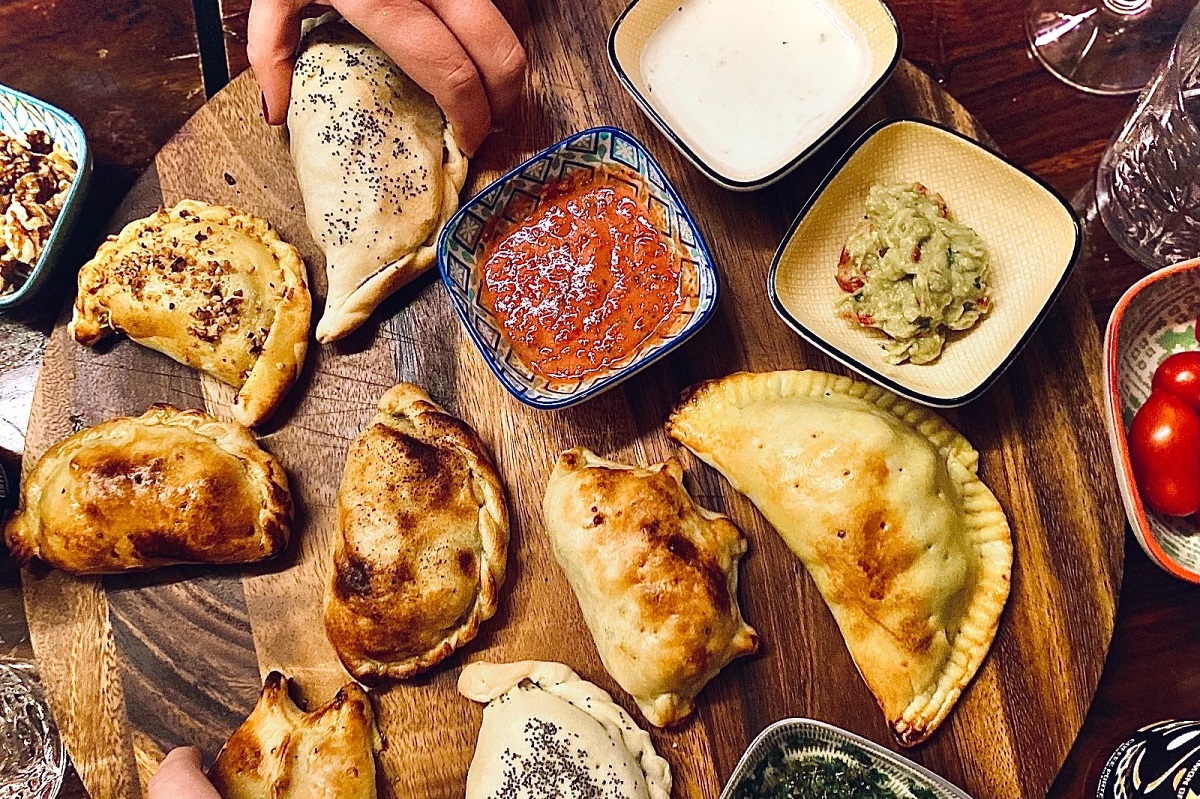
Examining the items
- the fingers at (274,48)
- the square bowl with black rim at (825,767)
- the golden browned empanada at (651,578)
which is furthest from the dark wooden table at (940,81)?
the golden browned empanada at (651,578)

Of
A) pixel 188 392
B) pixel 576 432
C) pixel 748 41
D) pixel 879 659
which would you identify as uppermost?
pixel 748 41

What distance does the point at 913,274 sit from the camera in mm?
2770

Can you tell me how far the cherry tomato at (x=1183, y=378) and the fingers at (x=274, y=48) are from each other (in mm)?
2976

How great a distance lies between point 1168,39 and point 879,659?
2.53 meters

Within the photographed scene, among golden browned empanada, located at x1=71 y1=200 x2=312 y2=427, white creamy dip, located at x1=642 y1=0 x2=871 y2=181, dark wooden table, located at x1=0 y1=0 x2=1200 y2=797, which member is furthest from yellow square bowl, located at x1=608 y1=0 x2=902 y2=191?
golden browned empanada, located at x1=71 y1=200 x2=312 y2=427

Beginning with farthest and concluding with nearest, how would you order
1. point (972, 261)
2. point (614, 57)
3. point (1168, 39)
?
1. point (1168, 39)
2. point (614, 57)
3. point (972, 261)

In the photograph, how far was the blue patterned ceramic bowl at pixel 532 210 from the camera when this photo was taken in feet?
9.22

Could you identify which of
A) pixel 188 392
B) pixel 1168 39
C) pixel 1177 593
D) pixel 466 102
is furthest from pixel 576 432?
pixel 1168 39

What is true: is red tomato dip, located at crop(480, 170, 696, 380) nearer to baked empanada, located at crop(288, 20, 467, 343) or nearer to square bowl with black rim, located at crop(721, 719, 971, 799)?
baked empanada, located at crop(288, 20, 467, 343)

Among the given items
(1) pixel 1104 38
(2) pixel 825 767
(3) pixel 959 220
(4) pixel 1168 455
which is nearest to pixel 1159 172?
(1) pixel 1104 38

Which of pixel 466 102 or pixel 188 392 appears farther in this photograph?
pixel 188 392

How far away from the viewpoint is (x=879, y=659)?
9.38 feet

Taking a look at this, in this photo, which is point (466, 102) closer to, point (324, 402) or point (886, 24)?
point (324, 402)

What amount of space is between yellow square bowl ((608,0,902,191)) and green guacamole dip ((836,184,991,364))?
0.91 ft
